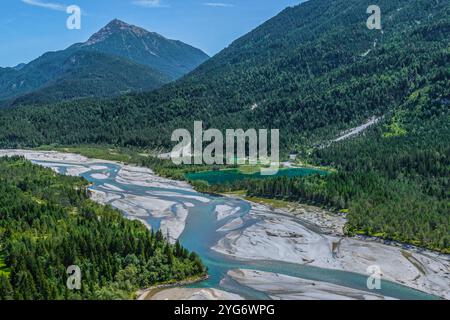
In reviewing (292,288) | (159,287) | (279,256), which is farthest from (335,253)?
(159,287)

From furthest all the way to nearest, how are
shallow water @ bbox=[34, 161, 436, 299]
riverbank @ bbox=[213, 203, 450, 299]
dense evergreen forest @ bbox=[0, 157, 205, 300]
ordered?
riverbank @ bbox=[213, 203, 450, 299], shallow water @ bbox=[34, 161, 436, 299], dense evergreen forest @ bbox=[0, 157, 205, 300]

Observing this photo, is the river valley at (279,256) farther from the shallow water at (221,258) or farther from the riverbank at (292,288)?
the shallow water at (221,258)

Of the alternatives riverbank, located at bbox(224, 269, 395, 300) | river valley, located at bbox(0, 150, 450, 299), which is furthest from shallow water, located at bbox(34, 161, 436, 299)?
riverbank, located at bbox(224, 269, 395, 300)

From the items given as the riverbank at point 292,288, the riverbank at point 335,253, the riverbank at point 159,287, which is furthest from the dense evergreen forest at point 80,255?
the riverbank at point 335,253

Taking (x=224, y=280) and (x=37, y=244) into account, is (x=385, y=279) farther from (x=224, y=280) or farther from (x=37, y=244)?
(x=37, y=244)

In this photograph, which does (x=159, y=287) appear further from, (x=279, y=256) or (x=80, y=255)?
(x=279, y=256)

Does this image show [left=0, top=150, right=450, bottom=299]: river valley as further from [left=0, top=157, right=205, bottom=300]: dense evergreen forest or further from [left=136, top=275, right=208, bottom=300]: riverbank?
[left=0, top=157, right=205, bottom=300]: dense evergreen forest
